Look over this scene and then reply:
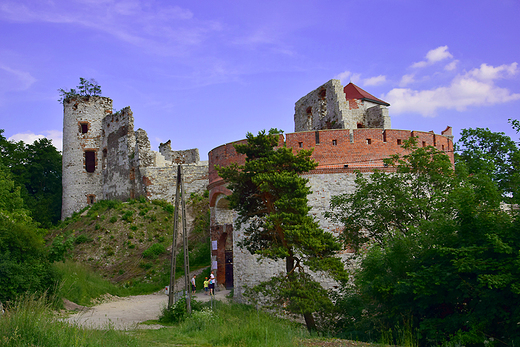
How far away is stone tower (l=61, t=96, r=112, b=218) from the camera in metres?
31.5

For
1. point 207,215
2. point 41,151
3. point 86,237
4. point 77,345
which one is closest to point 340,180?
point 77,345

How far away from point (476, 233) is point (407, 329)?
101 inches

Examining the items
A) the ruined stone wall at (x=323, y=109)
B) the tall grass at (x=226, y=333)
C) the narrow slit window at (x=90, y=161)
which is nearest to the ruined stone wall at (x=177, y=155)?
the narrow slit window at (x=90, y=161)

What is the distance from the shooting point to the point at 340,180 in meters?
15.0

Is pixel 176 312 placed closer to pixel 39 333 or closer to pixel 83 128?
pixel 39 333

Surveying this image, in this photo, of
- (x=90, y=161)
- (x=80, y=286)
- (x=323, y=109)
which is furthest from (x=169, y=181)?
(x=323, y=109)

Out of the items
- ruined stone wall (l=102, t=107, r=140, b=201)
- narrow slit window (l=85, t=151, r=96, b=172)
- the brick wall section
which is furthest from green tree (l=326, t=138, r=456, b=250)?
narrow slit window (l=85, t=151, r=96, b=172)

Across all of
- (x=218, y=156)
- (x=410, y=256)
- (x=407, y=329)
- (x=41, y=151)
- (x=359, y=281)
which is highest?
(x=41, y=151)

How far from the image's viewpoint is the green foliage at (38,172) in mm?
32156

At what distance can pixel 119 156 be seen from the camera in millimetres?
30641

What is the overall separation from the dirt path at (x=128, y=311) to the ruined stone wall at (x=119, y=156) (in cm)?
1118

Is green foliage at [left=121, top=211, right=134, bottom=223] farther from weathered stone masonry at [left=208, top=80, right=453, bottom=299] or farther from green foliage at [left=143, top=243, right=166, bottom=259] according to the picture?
weathered stone masonry at [left=208, top=80, right=453, bottom=299]

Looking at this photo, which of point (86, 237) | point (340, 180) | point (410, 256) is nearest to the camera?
point (410, 256)

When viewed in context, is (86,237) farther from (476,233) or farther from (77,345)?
(476,233)
